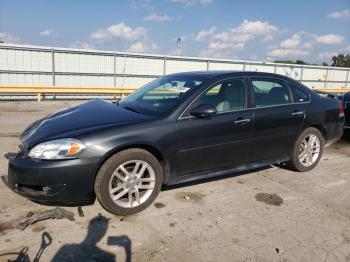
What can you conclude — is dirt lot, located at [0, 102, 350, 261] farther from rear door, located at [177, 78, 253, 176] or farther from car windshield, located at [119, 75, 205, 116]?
car windshield, located at [119, 75, 205, 116]

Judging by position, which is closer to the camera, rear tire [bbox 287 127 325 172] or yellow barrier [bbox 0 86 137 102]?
rear tire [bbox 287 127 325 172]

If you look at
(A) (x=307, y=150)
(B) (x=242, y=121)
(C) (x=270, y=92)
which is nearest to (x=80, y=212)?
(B) (x=242, y=121)

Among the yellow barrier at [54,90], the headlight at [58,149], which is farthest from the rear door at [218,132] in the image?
the yellow barrier at [54,90]

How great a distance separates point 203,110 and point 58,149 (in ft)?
5.56

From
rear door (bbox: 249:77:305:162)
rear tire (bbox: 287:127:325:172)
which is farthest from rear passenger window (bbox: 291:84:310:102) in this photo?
rear tire (bbox: 287:127:325:172)

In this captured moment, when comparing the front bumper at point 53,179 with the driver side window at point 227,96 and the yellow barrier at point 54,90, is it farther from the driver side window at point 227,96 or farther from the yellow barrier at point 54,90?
the yellow barrier at point 54,90

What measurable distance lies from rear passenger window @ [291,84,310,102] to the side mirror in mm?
1835

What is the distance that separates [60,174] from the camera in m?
3.24

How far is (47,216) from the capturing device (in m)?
3.46

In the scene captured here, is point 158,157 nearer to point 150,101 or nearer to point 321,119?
point 150,101

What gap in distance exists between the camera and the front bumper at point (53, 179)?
324 cm

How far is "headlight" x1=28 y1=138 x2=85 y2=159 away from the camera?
3.29m

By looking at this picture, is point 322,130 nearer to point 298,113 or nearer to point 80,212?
point 298,113

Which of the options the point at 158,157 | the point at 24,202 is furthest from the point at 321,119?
the point at 24,202
